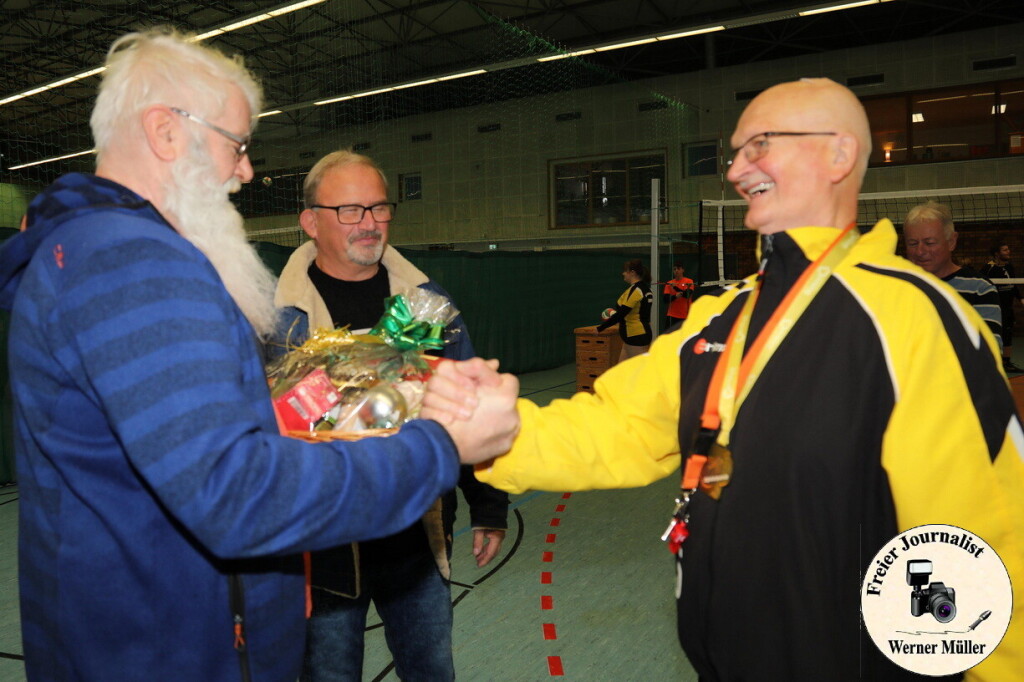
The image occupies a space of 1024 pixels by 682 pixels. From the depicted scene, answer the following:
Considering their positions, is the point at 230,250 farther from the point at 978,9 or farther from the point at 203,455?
the point at 978,9

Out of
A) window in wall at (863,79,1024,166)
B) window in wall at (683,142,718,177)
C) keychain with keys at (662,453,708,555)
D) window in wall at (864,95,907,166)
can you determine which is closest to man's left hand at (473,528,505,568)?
keychain with keys at (662,453,708,555)

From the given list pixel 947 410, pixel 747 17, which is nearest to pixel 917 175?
pixel 747 17

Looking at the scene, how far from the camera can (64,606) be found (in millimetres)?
1149

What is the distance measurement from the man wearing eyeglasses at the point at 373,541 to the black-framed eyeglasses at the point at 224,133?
0.65m

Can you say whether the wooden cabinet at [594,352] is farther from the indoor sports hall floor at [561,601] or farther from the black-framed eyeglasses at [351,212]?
the black-framed eyeglasses at [351,212]

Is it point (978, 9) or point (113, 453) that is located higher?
point (978, 9)

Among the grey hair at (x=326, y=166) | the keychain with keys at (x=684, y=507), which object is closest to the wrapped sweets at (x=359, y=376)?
the keychain with keys at (x=684, y=507)

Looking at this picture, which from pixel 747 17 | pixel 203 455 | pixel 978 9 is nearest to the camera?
pixel 203 455

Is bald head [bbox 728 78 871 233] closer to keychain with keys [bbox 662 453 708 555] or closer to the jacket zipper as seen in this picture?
keychain with keys [bbox 662 453 708 555]

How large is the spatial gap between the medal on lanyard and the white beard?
97 cm

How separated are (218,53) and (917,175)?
17640mm

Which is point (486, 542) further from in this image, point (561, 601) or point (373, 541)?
point (561, 601)

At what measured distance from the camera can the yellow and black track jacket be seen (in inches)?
50.8

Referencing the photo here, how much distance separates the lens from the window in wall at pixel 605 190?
18.0 m
